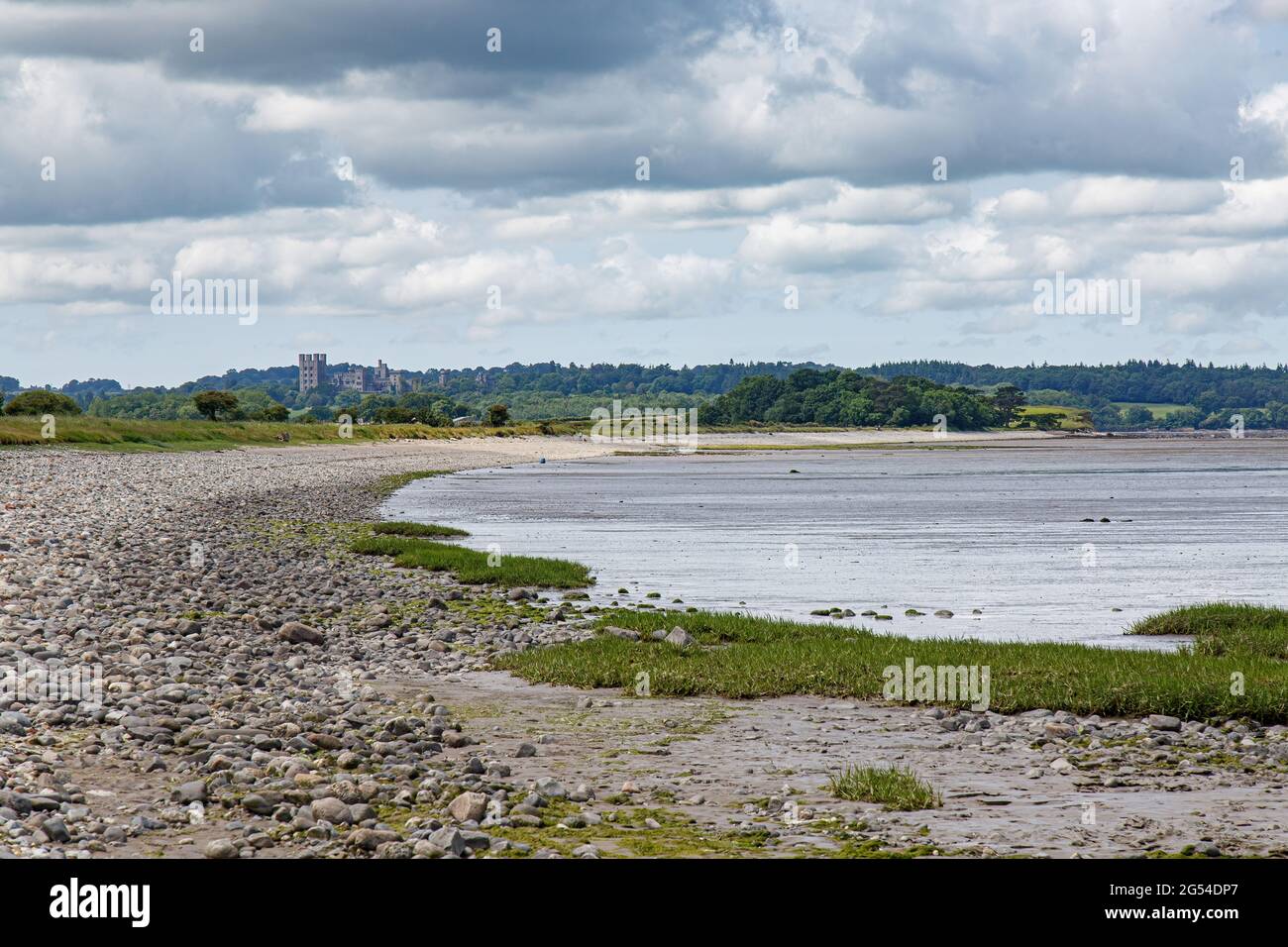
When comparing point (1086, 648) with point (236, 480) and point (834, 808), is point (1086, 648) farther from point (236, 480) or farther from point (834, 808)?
point (236, 480)

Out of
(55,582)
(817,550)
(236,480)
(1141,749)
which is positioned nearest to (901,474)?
(236,480)

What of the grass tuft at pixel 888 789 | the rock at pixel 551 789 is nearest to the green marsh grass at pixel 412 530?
the rock at pixel 551 789

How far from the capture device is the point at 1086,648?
22562mm

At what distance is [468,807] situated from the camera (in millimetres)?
12789

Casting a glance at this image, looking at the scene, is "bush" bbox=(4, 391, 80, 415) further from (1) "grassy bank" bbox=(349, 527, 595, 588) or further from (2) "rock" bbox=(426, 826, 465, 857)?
(2) "rock" bbox=(426, 826, 465, 857)

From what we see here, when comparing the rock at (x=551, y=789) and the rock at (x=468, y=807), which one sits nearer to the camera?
the rock at (x=468, y=807)

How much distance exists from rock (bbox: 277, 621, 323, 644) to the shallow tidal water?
31.1ft

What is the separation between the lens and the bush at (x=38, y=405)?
489 feet

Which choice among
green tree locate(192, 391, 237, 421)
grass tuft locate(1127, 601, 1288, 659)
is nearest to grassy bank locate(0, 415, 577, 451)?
green tree locate(192, 391, 237, 421)

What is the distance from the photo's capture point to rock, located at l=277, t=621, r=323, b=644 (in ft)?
81.6

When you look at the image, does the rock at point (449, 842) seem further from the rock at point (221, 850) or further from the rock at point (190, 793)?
the rock at point (190, 793)

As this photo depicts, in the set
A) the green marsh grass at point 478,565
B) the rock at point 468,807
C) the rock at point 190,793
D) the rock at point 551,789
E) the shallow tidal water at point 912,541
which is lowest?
the shallow tidal water at point 912,541

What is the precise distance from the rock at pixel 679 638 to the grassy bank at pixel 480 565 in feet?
37.1
